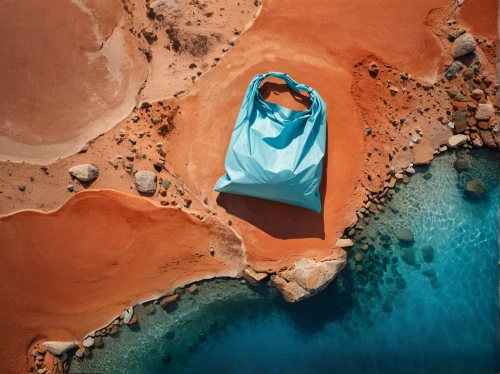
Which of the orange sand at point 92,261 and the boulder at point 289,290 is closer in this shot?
the boulder at point 289,290

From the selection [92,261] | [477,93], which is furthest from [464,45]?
[92,261]

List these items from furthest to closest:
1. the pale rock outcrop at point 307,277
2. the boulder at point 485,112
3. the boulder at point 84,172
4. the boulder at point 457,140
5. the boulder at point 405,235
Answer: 1. the boulder at point 405,235
2. the boulder at point 457,140
3. the boulder at point 485,112
4. the boulder at point 84,172
5. the pale rock outcrop at point 307,277

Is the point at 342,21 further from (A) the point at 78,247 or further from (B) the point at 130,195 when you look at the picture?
(A) the point at 78,247

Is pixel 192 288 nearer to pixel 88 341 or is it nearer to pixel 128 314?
pixel 128 314

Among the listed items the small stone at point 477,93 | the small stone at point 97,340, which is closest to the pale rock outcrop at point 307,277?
the small stone at point 97,340

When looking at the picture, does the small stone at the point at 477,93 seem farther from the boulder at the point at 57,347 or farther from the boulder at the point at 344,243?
the boulder at the point at 57,347

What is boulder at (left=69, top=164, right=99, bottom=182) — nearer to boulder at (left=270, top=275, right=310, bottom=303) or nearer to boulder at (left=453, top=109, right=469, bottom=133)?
boulder at (left=270, top=275, right=310, bottom=303)
